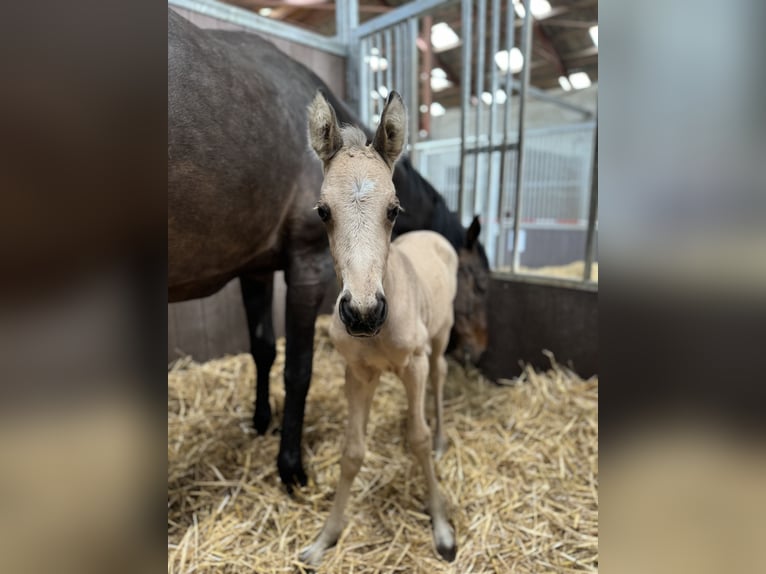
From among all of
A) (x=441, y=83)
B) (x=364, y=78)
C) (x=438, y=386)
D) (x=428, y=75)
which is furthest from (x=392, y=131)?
(x=441, y=83)

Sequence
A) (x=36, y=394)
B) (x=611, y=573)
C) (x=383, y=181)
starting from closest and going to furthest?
(x=36, y=394) → (x=611, y=573) → (x=383, y=181)

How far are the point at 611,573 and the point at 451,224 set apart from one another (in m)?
2.01

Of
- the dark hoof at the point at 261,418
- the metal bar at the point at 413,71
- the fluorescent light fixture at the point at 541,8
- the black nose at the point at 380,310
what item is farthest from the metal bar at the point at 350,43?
the fluorescent light fixture at the point at 541,8

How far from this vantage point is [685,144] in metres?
0.45

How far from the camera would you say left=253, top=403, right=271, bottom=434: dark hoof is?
6.86 feet

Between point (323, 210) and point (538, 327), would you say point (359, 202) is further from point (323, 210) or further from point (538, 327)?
point (538, 327)

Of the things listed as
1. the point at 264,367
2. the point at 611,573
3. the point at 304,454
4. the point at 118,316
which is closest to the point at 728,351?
the point at 611,573

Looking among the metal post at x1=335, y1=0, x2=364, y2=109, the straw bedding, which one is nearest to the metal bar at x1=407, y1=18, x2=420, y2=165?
the metal post at x1=335, y1=0, x2=364, y2=109

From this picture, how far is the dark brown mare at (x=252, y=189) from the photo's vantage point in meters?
1.18

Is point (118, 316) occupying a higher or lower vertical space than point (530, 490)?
higher

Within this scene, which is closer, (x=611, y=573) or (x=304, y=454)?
(x=611, y=573)

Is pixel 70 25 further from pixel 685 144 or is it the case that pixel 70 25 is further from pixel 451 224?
pixel 451 224

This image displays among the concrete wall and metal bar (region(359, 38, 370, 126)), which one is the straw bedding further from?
metal bar (region(359, 38, 370, 126))

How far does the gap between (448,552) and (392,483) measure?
0.38m
